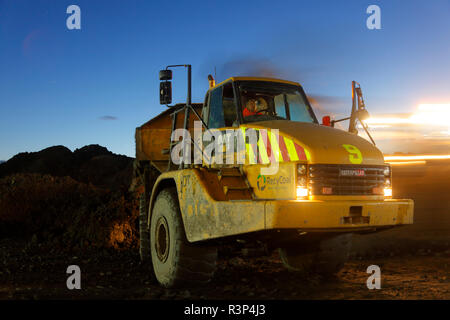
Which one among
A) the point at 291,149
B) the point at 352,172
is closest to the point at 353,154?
the point at 352,172

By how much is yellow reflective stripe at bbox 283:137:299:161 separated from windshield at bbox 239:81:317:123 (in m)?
0.91

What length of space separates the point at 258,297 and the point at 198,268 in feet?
2.70

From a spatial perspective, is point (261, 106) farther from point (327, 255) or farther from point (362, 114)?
A: point (327, 255)

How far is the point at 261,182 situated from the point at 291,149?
0.51m

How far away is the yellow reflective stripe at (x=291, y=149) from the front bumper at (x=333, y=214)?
0.52 metres

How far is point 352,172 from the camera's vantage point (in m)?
5.43

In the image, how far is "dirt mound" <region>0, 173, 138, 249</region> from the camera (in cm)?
1165

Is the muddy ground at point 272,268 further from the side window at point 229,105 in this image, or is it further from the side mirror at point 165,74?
the side mirror at point 165,74

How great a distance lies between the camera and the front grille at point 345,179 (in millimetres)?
5254

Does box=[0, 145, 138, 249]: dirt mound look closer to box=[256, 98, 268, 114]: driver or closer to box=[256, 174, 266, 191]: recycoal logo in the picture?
box=[256, 98, 268, 114]: driver

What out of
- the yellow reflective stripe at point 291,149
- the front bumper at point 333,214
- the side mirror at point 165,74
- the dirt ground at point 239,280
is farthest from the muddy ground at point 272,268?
the side mirror at point 165,74

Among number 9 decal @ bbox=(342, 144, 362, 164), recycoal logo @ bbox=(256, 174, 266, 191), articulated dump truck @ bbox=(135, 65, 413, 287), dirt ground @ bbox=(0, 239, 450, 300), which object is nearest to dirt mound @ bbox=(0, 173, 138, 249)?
dirt ground @ bbox=(0, 239, 450, 300)
